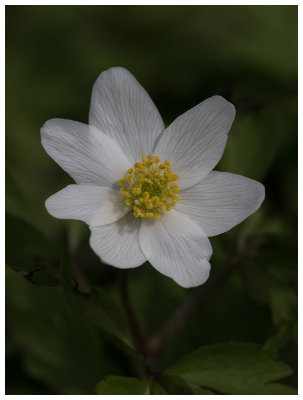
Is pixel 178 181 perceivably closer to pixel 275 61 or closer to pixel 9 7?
pixel 275 61

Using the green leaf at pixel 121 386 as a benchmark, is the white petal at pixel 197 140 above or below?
above

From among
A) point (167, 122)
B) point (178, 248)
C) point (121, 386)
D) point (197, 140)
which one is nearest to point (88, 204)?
point (178, 248)

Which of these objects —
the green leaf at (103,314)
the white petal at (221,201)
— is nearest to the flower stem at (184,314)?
the green leaf at (103,314)

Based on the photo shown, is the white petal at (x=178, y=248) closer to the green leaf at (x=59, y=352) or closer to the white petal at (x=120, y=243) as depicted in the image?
the white petal at (x=120, y=243)

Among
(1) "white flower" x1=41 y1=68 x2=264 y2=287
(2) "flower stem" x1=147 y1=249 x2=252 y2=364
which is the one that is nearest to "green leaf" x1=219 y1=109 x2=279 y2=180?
(2) "flower stem" x1=147 y1=249 x2=252 y2=364

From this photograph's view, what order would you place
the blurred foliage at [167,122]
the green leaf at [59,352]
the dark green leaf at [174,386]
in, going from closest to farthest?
the dark green leaf at [174,386]
the blurred foliage at [167,122]
the green leaf at [59,352]

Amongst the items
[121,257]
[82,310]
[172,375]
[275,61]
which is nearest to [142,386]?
[172,375]

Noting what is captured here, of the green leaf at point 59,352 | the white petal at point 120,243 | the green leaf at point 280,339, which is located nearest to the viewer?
the white petal at point 120,243
